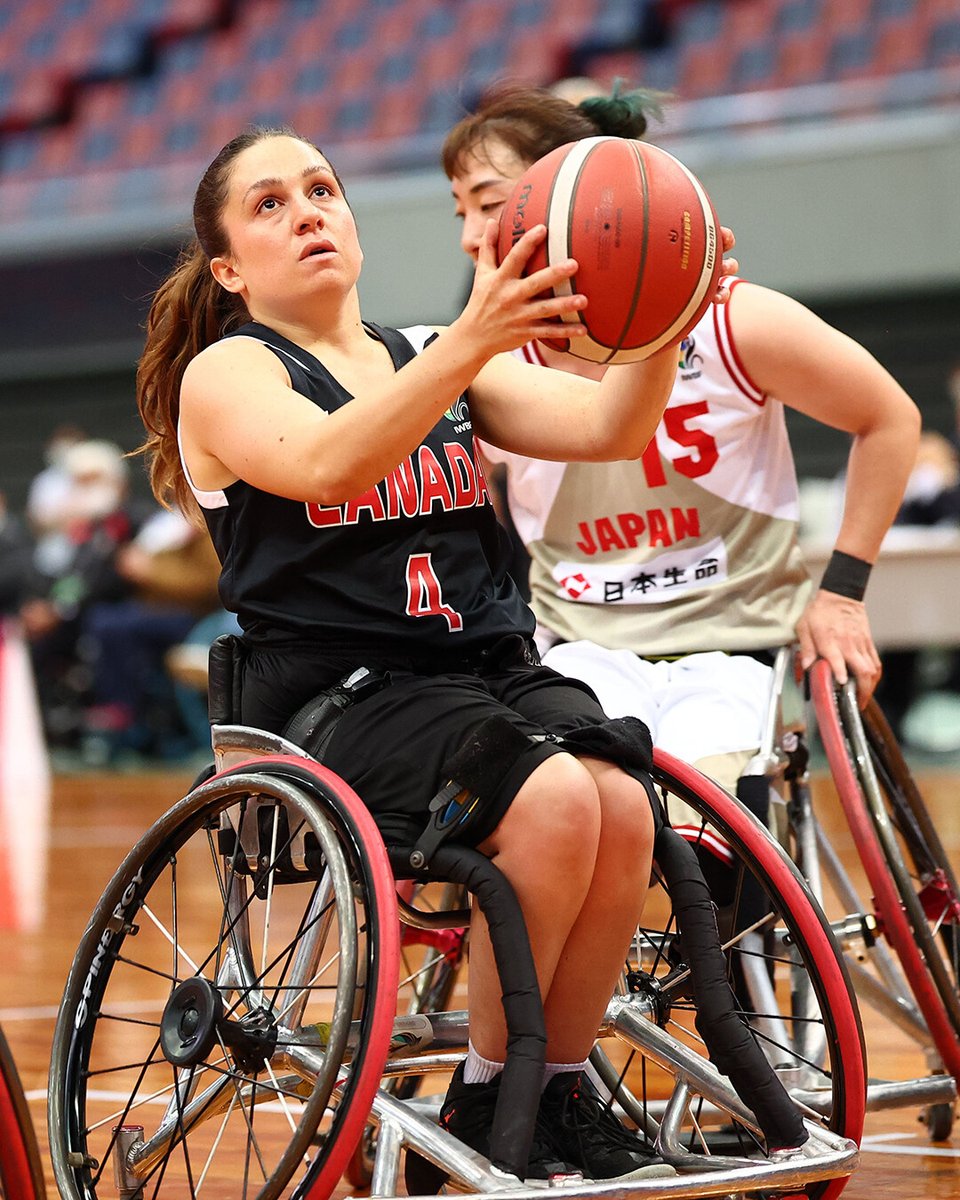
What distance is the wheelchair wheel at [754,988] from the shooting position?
1.94m

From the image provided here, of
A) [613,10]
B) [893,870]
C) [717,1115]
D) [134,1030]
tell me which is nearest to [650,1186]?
[893,870]

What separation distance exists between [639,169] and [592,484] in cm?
93

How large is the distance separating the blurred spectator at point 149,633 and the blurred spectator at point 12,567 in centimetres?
78

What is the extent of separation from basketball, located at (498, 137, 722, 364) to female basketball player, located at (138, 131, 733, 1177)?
→ 5cm

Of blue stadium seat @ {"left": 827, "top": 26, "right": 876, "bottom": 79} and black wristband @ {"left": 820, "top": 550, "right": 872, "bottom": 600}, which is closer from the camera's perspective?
black wristband @ {"left": 820, "top": 550, "right": 872, "bottom": 600}

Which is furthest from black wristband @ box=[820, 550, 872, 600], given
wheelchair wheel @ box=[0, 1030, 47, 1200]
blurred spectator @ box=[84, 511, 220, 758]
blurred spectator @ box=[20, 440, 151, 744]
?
blurred spectator @ box=[20, 440, 151, 744]

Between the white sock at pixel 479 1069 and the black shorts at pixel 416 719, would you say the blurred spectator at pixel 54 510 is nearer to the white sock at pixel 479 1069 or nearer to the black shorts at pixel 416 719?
the black shorts at pixel 416 719

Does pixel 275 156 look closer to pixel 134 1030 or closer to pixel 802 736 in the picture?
pixel 802 736

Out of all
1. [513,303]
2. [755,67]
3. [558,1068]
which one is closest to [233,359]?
[513,303]

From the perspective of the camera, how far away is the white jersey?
2721 millimetres

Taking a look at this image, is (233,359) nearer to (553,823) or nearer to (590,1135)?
(553,823)

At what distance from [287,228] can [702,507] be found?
3.02 ft

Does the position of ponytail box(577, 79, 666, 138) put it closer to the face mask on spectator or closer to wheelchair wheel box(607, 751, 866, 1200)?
wheelchair wheel box(607, 751, 866, 1200)

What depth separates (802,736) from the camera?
266cm
